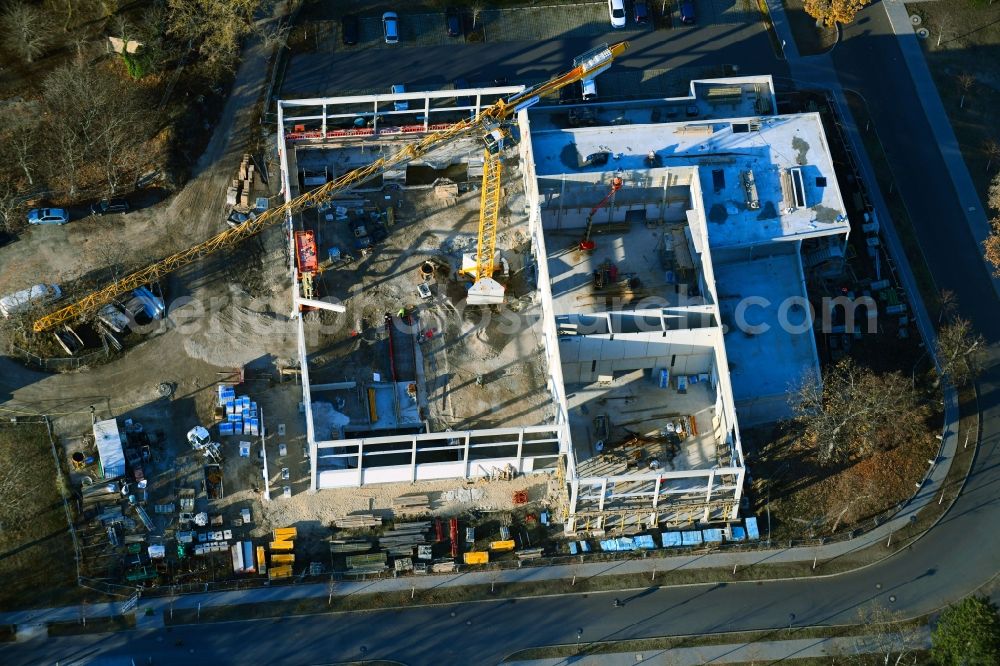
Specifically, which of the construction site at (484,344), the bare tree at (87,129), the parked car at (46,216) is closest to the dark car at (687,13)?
the construction site at (484,344)

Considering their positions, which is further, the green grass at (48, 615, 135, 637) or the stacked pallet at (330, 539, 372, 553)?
the stacked pallet at (330, 539, 372, 553)

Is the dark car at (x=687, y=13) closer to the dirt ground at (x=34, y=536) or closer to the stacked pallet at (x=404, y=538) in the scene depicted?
the stacked pallet at (x=404, y=538)

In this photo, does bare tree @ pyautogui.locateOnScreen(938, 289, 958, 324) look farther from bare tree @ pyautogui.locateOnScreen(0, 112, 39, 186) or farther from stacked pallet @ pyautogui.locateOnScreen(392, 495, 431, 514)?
bare tree @ pyautogui.locateOnScreen(0, 112, 39, 186)

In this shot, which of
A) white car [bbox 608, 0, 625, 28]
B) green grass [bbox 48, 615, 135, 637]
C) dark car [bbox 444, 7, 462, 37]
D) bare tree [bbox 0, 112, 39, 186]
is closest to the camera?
green grass [bbox 48, 615, 135, 637]

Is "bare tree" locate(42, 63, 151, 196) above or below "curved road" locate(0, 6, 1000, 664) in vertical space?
above

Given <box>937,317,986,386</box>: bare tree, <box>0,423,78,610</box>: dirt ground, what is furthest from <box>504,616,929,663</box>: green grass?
<box>0,423,78,610</box>: dirt ground

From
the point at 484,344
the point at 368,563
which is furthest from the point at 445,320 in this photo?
the point at 368,563

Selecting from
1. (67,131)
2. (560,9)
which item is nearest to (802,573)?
(560,9)

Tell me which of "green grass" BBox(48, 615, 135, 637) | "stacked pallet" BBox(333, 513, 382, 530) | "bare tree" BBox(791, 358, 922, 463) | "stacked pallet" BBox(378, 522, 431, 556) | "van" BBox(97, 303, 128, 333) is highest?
"van" BBox(97, 303, 128, 333)
